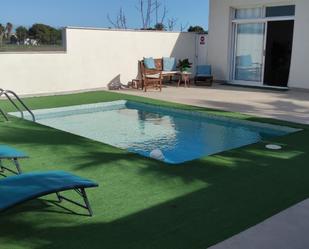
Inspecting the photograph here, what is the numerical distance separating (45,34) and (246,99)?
299 inches

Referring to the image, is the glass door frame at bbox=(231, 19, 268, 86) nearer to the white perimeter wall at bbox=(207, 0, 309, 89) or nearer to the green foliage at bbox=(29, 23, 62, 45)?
the white perimeter wall at bbox=(207, 0, 309, 89)

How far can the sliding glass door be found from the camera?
14.8 meters

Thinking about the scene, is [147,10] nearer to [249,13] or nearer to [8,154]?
[249,13]

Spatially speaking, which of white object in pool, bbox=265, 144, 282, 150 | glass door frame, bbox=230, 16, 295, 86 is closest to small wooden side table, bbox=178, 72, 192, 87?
glass door frame, bbox=230, 16, 295, 86

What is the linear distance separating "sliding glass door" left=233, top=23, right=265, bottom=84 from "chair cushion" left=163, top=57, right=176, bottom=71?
241 centimetres

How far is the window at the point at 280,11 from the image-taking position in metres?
13.7

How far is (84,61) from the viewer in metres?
13.2

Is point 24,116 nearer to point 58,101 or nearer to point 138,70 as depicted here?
point 58,101

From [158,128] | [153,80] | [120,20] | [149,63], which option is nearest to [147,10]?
[120,20]

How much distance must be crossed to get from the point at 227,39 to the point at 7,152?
12110 millimetres

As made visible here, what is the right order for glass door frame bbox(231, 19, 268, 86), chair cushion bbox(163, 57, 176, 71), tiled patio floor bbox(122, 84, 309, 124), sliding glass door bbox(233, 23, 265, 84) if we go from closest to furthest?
tiled patio floor bbox(122, 84, 309, 124) → glass door frame bbox(231, 19, 268, 86) → sliding glass door bbox(233, 23, 265, 84) → chair cushion bbox(163, 57, 176, 71)

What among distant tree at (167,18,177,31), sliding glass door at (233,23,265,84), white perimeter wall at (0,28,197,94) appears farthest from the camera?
distant tree at (167,18,177,31)

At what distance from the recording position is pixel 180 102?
1129cm

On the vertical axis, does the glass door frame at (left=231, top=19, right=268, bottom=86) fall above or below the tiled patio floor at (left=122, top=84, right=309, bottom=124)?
above
